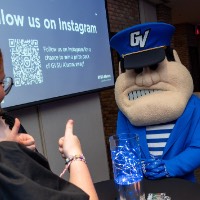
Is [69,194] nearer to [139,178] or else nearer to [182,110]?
[139,178]

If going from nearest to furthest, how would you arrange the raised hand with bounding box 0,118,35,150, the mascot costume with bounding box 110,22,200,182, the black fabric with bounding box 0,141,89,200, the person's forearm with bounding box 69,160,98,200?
1. the black fabric with bounding box 0,141,89,200
2. the person's forearm with bounding box 69,160,98,200
3. the raised hand with bounding box 0,118,35,150
4. the mascot costume with bounding box 110,22,200,182

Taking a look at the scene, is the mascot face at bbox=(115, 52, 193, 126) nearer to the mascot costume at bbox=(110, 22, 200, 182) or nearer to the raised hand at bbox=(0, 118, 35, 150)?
the mascot costume at bbox=(110, 22, 200, 182)

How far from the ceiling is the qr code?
4.68 meters

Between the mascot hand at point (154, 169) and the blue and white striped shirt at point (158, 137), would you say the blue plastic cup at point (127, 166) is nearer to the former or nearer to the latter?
the mascot hand at point (154, 169)

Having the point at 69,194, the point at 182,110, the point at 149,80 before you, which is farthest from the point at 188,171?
the point at 69,194

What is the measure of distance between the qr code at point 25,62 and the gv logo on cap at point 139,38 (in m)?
0.67

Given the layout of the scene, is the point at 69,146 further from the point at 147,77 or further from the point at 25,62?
the point at 25,62

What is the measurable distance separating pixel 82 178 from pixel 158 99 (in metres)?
1.01

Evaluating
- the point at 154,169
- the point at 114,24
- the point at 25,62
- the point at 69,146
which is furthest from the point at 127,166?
the point at 114,24

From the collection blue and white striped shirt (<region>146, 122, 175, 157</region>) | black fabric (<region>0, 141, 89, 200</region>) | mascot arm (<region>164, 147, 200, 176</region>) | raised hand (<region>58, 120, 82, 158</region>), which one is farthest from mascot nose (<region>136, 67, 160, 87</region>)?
black fabric (<region>0, 141, 89, 200</region>)

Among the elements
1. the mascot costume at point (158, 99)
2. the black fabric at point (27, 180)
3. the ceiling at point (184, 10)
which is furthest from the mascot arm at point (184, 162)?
the ceiling at point (184, 10)

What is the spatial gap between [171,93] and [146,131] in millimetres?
258

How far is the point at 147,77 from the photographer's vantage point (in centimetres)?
167

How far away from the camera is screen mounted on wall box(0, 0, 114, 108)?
1.82m
